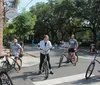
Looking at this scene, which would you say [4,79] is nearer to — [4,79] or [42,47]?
[4,79]

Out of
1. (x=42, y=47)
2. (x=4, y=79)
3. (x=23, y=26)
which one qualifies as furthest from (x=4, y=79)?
(x=23, y=26)

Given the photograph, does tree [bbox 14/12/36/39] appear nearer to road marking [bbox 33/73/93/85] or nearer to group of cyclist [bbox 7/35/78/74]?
group of cyclist [bbox 7/35/78/74]

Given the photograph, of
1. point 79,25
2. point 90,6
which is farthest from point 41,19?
point 90,6

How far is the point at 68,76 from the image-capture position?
10359mm

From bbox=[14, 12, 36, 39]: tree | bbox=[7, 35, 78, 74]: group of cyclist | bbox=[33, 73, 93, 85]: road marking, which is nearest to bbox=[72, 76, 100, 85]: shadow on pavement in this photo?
bbox=[33, 73, 93, 85]: road marking

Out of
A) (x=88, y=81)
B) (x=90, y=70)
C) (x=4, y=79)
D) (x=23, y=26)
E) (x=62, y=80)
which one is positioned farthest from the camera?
(x=23, y=26)

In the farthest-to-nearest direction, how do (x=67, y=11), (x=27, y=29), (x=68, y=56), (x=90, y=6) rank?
1. (x=67, y=11)
2. (x=90, y=6)
3. (x=27, y=29)
4. (x=68, y=56)

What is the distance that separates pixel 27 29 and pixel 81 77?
2514cm

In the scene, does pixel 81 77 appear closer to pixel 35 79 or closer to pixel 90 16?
pixel 35 79

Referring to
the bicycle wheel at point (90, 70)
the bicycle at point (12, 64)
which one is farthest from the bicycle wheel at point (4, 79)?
the bicycle at point (12, 64)

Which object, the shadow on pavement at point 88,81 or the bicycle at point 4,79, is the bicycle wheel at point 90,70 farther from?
the bicycle at point 4,79

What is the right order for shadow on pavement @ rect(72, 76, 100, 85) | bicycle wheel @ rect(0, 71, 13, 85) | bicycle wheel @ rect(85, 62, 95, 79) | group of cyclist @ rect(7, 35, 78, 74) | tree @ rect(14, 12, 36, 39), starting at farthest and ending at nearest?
1. tree @ rect(14, 12, 36, 39)
2. group of cyclist @ rect(7, 35, 78, 74)
3. bicycle wheel @ rect(85, 62, 95, 79)
4. shadow on pavement @ rect(72, 76, 100, 85)
5. bicycle wheel @ rect(0, 71, 13, 85)

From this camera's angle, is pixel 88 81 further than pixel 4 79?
Yes

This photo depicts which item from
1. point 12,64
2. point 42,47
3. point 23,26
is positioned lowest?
point 12,64
